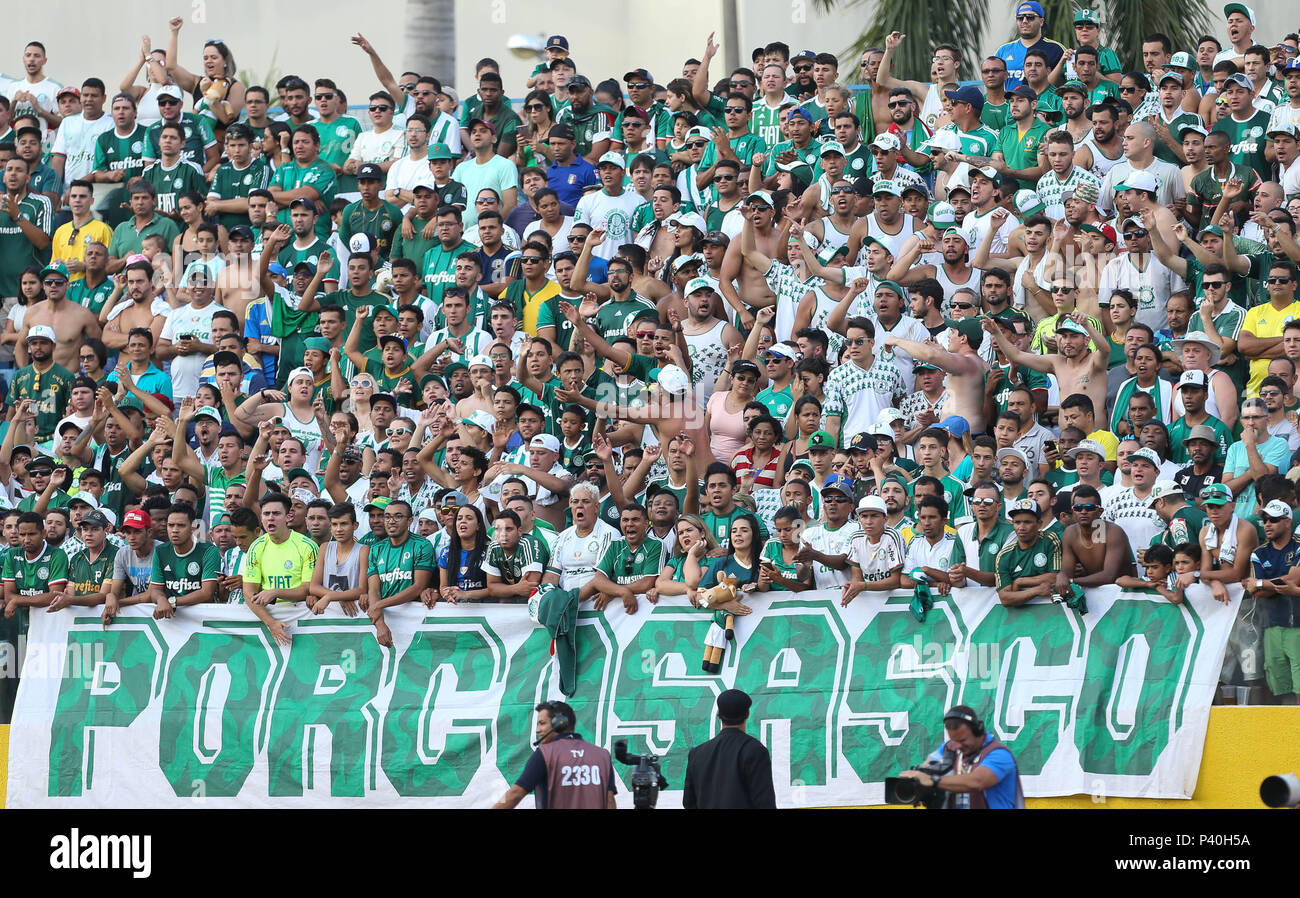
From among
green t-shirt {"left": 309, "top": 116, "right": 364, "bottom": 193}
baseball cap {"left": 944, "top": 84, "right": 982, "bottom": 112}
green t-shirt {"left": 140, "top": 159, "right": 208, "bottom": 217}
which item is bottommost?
green t-shirt {"left": 140, "top": 159, "right": 208, "bottom": 217}

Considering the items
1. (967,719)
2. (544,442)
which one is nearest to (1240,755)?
(967,719)

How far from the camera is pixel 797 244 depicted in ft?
51.8

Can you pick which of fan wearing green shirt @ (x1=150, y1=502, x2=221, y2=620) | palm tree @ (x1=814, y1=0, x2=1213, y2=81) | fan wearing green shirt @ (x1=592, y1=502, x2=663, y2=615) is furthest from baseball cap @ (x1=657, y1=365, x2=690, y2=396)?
palm tree @ (x1=814, y1=0, x2=1213, y2=81)

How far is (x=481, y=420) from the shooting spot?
47.9ft

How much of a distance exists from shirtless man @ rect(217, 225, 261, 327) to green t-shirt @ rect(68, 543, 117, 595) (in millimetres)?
4045

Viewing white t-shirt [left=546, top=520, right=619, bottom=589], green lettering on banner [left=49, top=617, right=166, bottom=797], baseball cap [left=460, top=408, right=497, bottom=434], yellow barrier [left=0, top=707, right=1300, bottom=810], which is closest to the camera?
yellow barrier [left=0, top=707, right=1300, bottom=810]

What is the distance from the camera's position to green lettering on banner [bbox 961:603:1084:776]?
1118cm

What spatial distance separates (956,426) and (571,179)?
592cm

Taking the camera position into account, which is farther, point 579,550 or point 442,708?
point 579,550

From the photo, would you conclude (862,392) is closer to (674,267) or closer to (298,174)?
(674,267)

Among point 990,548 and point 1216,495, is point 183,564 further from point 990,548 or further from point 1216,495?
point 1216,495

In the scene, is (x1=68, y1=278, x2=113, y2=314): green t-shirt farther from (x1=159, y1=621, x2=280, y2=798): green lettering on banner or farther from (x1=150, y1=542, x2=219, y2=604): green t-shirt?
(x1=159, y1=621, x2=280, y2=798): green lettering on banner

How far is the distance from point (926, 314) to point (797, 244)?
53.6 inches
